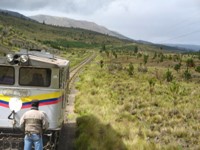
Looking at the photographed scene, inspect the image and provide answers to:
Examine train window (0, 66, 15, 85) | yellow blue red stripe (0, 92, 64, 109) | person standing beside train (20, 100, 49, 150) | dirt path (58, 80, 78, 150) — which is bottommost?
dirt path (58, 80, 78, 150)

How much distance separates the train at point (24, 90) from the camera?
40.4 ft

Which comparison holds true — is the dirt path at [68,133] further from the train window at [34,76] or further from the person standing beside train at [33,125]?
the person standing beside train at [33,125]

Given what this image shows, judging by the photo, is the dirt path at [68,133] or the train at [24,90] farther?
the dirt path at [68,133]

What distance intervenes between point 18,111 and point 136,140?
4.78 m

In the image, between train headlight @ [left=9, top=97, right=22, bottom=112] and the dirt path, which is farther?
the dirt path

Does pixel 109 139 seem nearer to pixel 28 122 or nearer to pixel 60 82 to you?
pixel 60 82

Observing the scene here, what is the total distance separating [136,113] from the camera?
2294 centimetres

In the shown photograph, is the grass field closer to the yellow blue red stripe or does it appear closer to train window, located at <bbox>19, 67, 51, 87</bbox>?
the yellow blue red stripe

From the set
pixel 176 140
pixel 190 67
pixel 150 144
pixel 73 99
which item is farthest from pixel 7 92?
pixel 190 67

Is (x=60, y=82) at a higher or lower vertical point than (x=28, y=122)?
higher

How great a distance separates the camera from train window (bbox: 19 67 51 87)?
1247 cm

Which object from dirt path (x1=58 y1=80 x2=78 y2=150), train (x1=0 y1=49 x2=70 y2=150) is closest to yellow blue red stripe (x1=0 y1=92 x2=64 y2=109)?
train (x1=0 y1=49 x2=70 y2=150)

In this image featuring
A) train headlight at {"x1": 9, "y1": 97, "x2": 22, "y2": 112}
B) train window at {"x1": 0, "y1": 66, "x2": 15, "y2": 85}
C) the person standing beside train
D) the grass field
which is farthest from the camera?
the grass field

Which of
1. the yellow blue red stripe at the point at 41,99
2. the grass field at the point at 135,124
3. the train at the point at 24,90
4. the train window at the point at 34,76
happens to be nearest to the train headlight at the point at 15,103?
the train at the point at 24,90
